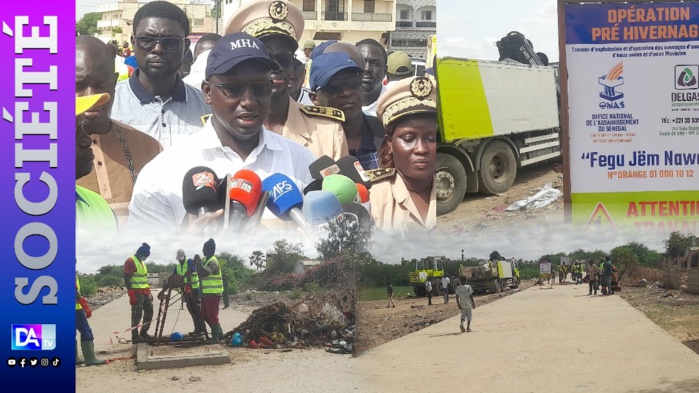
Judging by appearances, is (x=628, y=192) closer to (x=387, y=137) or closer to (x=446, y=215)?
(x=446, y=215)

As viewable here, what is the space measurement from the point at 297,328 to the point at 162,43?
6.06 ft

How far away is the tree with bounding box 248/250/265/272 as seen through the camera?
5.83m

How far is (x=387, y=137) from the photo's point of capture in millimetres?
6121

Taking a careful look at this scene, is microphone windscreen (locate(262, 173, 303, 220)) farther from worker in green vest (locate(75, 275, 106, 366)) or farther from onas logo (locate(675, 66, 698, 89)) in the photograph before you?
onas logo (locate(675, 66, 698, 89))

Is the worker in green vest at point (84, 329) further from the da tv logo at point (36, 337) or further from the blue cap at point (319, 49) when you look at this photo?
the blue cap at point (319, 49)

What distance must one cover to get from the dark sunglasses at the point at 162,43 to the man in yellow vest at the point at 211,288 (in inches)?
44.7

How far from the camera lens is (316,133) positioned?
5.97 metres

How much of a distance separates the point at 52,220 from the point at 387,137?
6.62 ft

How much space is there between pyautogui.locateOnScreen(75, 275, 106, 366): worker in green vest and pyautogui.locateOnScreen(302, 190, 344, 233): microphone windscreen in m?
1.35

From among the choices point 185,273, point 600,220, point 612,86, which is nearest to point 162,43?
point 185,273

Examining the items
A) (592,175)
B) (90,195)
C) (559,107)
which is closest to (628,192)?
(592,175)

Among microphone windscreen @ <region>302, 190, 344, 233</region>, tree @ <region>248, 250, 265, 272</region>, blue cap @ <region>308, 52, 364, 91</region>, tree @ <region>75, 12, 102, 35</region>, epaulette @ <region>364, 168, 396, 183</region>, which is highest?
tree @ <region>75, 12, 102, 35</region>

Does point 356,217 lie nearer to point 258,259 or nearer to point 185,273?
point 258,259

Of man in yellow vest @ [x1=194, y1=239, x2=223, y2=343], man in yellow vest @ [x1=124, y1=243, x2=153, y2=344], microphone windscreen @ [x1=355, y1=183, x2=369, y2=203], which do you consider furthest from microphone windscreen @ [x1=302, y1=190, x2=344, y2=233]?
man in yellow vest @ [x1=124, y1=243, x2=153, y2=344]
